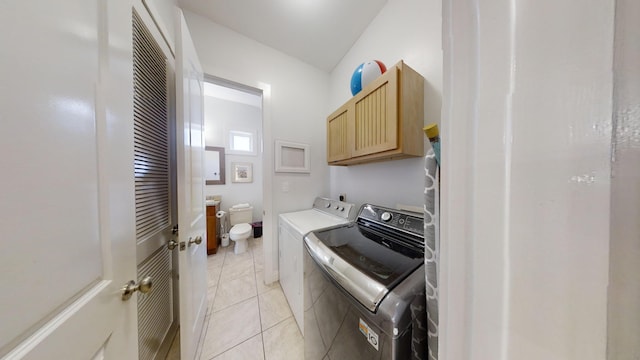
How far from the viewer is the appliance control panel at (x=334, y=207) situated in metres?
1.66

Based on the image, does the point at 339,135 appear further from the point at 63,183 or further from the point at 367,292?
the point at 63,183

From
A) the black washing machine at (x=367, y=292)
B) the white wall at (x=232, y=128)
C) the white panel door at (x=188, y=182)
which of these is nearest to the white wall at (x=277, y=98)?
the white panel door at (x=188, y=182)

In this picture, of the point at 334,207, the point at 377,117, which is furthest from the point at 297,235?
the point at 377,117

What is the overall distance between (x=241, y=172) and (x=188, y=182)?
8.45ft

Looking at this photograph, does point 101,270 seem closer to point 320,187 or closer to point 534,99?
point 534,99

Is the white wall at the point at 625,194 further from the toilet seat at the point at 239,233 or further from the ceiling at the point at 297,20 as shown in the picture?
the toilet seat at the point at 239,233

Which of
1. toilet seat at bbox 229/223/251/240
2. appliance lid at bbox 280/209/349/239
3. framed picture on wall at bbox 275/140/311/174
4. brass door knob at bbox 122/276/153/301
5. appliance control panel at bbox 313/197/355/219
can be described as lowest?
toilet seat at bbox 229/223/251/240

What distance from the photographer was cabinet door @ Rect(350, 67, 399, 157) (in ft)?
3.87

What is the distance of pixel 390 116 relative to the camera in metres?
1.20

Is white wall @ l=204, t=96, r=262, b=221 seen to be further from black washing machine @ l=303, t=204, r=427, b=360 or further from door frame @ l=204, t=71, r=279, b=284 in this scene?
black washing machine @ l=303, t=204, r=427, b=360

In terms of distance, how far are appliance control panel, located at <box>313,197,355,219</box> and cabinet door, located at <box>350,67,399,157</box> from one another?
50cm

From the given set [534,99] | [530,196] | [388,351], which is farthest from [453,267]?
[388,351]

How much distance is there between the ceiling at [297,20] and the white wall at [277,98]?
0.10m

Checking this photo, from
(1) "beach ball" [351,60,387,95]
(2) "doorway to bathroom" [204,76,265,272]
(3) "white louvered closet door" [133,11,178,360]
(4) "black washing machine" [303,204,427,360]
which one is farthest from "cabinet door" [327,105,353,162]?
(2) "doorway to bathroom" [204,76,265,272]
